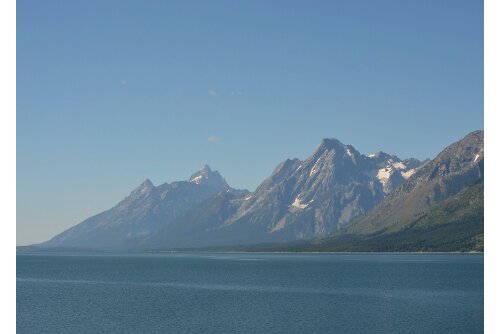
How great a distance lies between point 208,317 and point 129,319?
643 inches

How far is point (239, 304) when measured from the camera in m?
154
